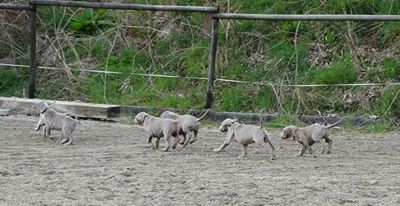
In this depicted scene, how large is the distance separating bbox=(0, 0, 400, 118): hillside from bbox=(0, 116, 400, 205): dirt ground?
2153mm

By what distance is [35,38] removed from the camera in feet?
51.3

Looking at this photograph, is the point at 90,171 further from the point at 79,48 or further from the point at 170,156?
the point at 79,48

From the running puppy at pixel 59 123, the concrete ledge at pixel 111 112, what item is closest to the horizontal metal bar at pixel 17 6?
the concrete ledge at pixel 111 112

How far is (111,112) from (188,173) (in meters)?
4.94

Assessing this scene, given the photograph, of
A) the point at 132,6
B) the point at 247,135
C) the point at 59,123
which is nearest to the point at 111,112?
the point at 132,6

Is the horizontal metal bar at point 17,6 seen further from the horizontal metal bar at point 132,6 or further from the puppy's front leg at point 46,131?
the puppy's front leg at point 46,131

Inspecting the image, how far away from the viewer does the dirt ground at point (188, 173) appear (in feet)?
27.5

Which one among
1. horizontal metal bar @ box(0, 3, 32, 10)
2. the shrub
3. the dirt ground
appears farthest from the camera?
horizontal metal bar @ box(0, 3, 32, 10)

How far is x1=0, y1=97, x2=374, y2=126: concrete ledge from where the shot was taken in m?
13.9

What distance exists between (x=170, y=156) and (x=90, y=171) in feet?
4.44

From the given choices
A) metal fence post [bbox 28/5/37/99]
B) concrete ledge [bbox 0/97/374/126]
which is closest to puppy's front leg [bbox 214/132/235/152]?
concrete ledge [bbox 0/97/374/126]

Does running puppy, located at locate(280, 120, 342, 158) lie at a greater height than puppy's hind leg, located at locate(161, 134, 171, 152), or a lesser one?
greater

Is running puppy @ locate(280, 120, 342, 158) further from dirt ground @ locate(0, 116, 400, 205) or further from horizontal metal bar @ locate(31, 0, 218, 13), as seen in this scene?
horizontal metal bar @ locate(31, 0, 218, 13)

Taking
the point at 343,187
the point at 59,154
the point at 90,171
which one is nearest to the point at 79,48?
the point at 59,154
